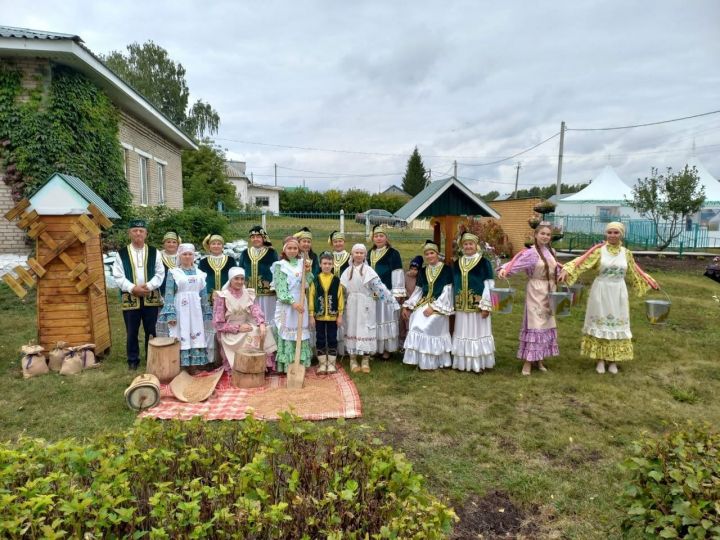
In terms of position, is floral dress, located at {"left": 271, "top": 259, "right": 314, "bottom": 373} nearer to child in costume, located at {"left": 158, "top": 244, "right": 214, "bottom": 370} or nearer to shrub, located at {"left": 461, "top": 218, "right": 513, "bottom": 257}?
child in costume, located at {"left": 158, "top": 244, "right": 214, "bottom": 370}

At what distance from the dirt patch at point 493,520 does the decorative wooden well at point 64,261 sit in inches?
193

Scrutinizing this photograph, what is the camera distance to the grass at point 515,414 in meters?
3.40

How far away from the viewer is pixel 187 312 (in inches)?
218

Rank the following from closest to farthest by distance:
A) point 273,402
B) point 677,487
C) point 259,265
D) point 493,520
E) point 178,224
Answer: point 677,487, point 493,520, point 273,402, point 259,265, point 178,224

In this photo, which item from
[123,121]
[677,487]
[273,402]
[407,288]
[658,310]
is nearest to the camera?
[677,487]

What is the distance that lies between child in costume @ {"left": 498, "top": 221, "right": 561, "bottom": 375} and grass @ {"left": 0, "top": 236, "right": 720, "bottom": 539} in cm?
34

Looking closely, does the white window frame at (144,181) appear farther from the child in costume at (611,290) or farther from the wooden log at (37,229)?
the child in costume at (611,290)

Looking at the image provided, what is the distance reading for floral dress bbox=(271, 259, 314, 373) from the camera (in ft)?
18.6

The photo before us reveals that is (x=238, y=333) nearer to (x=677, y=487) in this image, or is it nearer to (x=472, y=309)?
(x=472, y=309)

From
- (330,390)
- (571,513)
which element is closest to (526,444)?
(571,513)

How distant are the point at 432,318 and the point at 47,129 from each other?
29.9ft

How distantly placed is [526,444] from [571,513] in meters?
0.93

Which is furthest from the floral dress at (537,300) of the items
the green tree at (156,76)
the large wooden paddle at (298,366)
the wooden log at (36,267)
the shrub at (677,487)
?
the green tree at (156,76)

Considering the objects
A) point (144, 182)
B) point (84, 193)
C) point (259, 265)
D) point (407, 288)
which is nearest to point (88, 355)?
point (84, 193)
